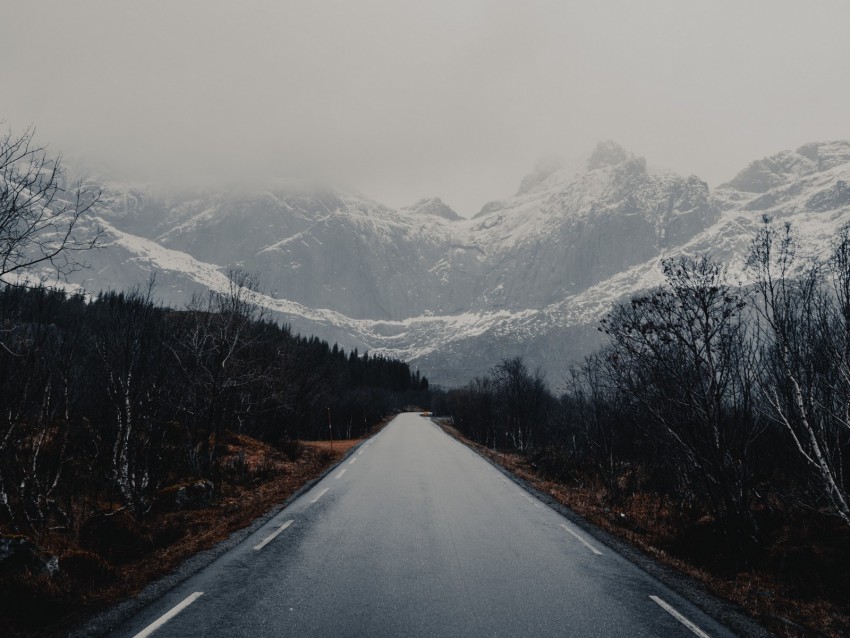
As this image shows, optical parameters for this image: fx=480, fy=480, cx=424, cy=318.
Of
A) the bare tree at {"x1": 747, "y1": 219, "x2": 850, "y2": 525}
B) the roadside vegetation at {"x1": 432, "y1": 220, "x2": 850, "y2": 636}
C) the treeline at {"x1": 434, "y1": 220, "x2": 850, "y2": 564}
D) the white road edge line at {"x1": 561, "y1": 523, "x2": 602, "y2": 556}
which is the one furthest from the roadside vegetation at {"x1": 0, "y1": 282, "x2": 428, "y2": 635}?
the bare tree at {"x1": 747, "y1": 219, "x2": 850, "y2": 525}

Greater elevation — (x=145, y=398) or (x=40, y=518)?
(x=145, y=398)

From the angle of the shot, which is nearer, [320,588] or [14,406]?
[320,588]

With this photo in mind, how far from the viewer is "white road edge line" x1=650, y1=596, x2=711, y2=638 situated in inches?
210

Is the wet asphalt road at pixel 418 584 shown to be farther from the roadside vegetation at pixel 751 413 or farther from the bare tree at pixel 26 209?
the bare tree at pixel 26 209

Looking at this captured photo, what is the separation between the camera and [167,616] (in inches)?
209

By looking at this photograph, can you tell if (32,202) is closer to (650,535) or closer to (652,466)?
(650,535)

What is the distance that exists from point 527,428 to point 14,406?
43910 mm

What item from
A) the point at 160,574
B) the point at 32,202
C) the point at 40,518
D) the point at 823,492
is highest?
the point at 32,202

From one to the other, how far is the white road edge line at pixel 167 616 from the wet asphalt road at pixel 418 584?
0.01m

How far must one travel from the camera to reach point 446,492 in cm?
1402

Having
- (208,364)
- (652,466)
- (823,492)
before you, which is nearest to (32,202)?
(208,364)

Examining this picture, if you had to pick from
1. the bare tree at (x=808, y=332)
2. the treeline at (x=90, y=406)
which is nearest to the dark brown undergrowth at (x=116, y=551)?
the treeline at (x=90, y=406)

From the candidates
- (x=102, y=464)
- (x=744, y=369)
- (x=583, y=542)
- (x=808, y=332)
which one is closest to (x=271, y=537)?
(x=583, y=542)

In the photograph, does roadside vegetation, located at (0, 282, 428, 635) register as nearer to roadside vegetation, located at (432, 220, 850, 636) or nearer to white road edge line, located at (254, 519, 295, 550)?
white road edge line, located at (254, 519, 295, 550)
